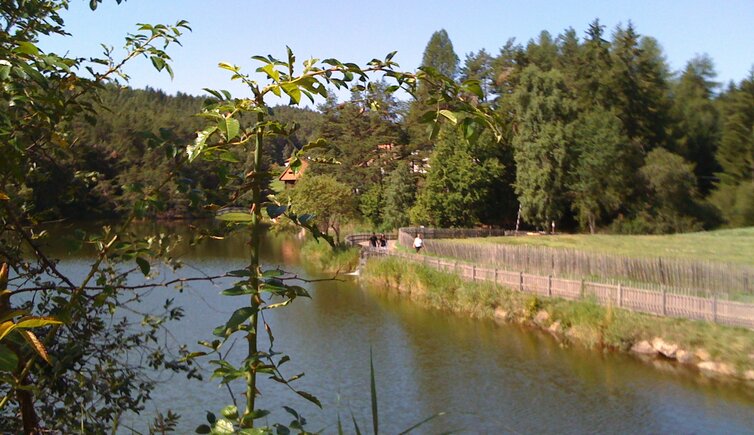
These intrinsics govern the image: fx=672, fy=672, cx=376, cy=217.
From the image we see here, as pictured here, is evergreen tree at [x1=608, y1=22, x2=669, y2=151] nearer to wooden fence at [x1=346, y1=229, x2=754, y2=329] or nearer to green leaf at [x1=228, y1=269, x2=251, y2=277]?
wooden fence at [x1=346, y1=229, x2=754, y2=329]

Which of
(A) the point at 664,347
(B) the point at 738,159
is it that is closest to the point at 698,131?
(B) the point at 738,159

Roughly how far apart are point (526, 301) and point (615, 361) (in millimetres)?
4186

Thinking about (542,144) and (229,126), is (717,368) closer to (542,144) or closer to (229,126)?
(229,126)

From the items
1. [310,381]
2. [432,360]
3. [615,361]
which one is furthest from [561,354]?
[310,381]

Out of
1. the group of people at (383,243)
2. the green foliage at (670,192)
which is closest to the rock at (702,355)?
the group of people at (383,243)

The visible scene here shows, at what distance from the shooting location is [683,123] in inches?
1827

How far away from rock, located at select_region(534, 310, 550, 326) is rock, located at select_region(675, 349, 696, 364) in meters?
3.87

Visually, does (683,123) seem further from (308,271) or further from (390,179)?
(308,271)

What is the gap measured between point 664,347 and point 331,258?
18.3m

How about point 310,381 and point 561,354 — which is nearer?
point 310,381

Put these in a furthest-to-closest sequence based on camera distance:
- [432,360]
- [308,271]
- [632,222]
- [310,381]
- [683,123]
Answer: [683,123] < [632,222] < [308,271] < [432,360] < [310,381]

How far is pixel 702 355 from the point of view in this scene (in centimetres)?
1397

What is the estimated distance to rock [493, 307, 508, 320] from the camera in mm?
19109

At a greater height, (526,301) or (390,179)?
(390,179)
